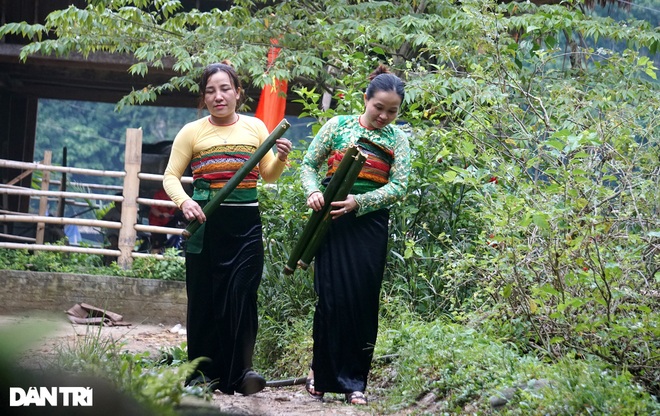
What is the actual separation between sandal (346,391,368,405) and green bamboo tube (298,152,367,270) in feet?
2.33

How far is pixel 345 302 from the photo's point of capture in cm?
520

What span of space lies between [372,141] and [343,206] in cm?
40

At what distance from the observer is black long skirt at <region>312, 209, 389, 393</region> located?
5188mm

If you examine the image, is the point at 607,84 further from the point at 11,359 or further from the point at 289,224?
the point at 11,359

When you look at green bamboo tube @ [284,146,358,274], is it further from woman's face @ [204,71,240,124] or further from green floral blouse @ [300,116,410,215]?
woman's face @ [204,71,240,124]

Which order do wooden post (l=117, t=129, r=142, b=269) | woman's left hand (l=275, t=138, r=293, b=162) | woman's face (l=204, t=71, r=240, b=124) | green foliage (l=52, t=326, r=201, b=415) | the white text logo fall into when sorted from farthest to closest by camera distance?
wooden post (l=117, t=129, r=142, b=269) < woman's face (l=204, t=71, r=240, b=124) < woman's left hand (l=275, t=138, r=293, b=162) < green foliage (l=52, t=326, r=201, b=415) < the white text logo

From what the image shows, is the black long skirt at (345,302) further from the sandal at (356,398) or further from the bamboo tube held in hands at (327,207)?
the bamboo tube held in hands at (327,207)

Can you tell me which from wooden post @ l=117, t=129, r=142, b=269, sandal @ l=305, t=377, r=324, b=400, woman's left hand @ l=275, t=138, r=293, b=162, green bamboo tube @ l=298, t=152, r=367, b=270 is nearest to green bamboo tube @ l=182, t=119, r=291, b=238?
woman's left hand @ l=275, t=138, r=293, b=162

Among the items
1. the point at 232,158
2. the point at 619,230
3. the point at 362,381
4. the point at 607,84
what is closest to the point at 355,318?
the point at 362,381

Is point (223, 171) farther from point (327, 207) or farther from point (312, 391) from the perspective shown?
point (312, 391)

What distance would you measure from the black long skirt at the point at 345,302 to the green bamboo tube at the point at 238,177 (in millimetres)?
556

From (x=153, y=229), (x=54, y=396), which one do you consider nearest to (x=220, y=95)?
(x=54, y=396)

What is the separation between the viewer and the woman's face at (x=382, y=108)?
4980 millimetres

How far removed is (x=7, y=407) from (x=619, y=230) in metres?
4.20
